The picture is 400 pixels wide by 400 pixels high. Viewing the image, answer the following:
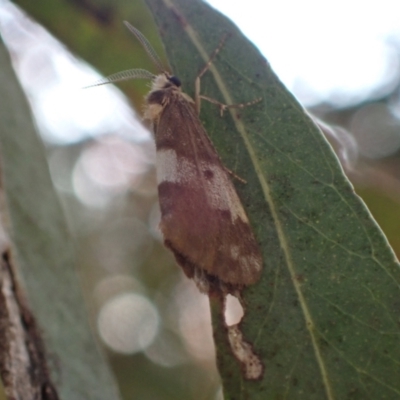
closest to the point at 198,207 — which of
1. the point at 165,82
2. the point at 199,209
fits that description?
the point at 199,209

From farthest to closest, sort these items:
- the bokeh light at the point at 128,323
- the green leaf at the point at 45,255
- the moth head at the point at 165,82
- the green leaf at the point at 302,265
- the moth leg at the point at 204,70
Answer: the bokeh light at the point at 128,323
the moth head at the point at 165,82
the moth leg at the point at 204,70
the green leaf at the point at 45,255
the green leaf at the point at 302,265

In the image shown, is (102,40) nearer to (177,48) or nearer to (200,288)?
(177,48)

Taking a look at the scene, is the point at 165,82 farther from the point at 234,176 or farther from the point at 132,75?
the point at 234,176

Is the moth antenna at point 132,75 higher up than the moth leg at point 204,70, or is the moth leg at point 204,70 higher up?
the moth antenna at point 132,75

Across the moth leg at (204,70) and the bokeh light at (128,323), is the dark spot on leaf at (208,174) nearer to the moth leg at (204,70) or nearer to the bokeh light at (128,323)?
the moth leg at (204,70)

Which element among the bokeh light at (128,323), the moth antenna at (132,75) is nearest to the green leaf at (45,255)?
the moth antenna at (132,75)

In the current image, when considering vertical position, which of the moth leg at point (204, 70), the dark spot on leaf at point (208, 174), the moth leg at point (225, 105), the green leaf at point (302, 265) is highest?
the moth leg at point (204, 70)
